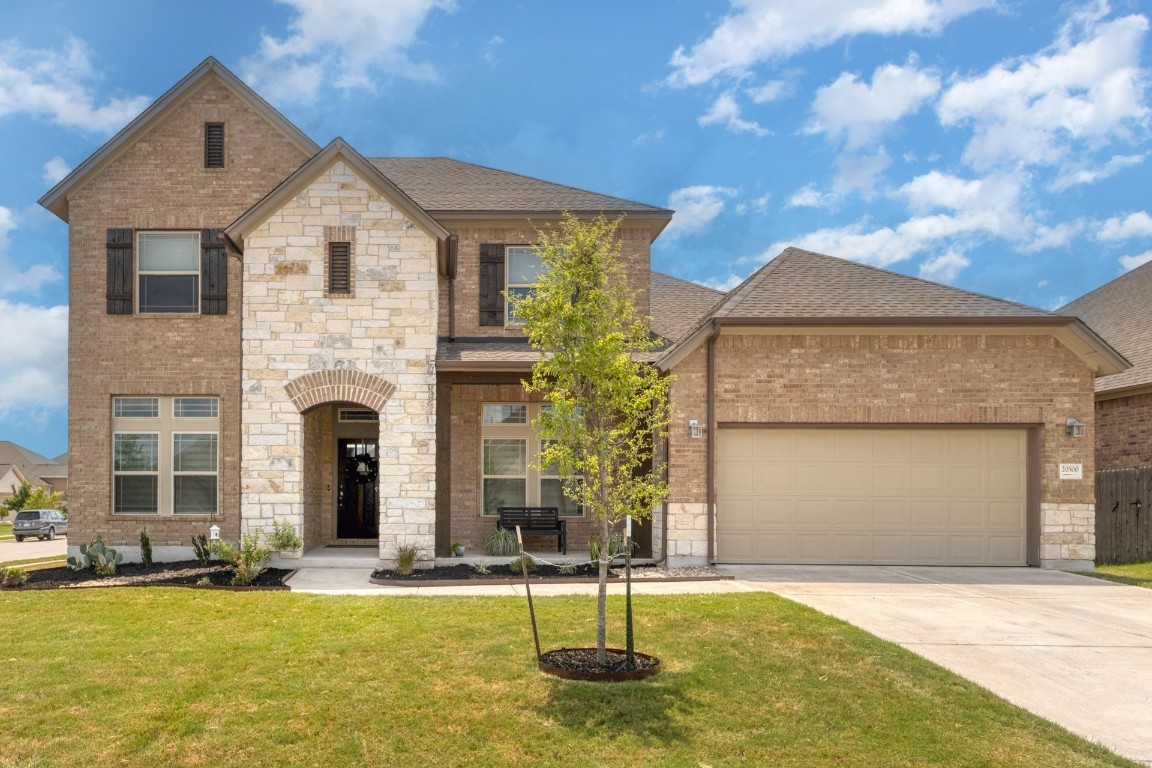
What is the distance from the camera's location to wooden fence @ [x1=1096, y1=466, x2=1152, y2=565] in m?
15.7

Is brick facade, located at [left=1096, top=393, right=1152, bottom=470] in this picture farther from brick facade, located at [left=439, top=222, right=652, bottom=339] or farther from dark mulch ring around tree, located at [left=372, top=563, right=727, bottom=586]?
brick facade, located at [left=439, top=222, right=652, bottom=339]

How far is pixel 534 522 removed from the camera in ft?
50.6

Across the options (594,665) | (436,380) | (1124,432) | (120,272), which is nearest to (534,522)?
(436,380)

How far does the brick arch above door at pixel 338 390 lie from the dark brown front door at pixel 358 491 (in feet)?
10.6

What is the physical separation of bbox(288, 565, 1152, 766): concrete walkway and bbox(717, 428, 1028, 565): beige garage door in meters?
0.44

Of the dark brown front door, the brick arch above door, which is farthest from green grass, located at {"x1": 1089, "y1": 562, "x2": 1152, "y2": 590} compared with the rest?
the dark brown front door

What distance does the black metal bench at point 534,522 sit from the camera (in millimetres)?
15367

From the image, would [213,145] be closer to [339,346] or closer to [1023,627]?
Answer: [339,346]

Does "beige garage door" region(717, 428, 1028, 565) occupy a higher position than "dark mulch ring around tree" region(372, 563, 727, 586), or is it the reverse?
"beige garage door" region(717, 428, 1028, 565)

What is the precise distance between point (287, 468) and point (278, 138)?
6.49 meters

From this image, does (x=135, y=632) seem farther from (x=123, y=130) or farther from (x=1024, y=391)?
(x=1024, y=391)

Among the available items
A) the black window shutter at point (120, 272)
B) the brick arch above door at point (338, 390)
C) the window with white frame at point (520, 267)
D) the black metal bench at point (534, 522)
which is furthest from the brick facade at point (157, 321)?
the black metal bench at point (534, 522)

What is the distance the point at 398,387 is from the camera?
13.6 metres

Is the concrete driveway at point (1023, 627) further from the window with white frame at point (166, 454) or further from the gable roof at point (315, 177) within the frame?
the window with white frame at point (166, 454)
